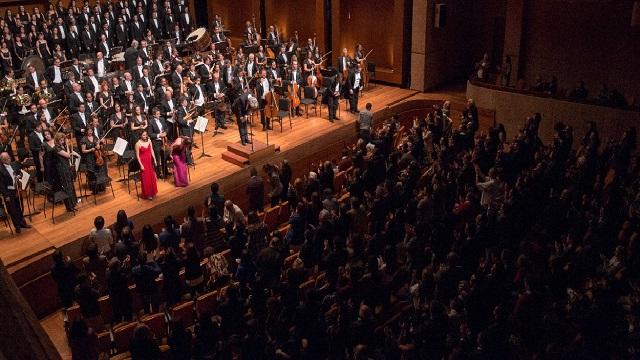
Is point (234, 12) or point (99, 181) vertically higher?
point (234, 12)

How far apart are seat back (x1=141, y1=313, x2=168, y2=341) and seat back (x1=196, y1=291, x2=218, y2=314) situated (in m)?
0.40

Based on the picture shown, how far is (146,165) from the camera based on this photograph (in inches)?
359

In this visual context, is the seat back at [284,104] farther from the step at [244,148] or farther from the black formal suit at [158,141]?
the black formal suit at [158,141]

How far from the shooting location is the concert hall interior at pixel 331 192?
5527mm

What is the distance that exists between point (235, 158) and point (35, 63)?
5811 mm

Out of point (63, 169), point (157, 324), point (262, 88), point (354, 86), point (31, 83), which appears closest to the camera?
point (157, 324)

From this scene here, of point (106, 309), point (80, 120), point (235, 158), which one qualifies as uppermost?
point (80, 120)

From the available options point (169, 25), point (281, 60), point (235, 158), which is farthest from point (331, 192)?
point (169, 25)

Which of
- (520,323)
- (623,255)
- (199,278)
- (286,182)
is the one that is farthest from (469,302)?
(286,182)

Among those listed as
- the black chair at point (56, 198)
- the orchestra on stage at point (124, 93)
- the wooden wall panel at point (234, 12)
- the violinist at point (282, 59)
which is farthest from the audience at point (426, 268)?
the wooden wall panel at point (234, 12)

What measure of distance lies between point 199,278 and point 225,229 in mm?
882

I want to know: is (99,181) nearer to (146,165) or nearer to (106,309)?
(146,165)

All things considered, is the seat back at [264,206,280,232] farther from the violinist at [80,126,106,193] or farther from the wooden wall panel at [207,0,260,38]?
the wooden wall panel at [207,0,260,38]

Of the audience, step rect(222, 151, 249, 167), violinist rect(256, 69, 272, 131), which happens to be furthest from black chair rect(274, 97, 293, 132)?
the audience
